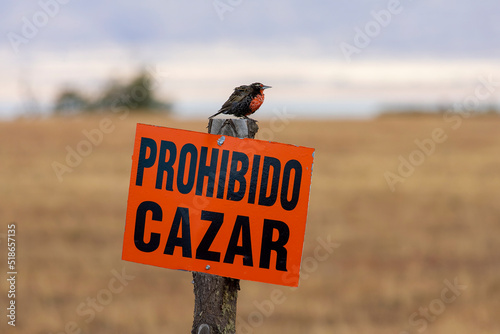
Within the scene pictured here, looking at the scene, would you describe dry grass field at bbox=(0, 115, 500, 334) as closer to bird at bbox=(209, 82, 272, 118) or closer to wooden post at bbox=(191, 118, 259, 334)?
bird at bbox=(209, 82, 272, 118)

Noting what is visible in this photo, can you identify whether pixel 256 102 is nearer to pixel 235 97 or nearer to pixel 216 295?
pixel 235 97

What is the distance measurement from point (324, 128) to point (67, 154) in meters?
21.1

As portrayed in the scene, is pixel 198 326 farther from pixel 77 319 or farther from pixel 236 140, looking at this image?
pixel 77 319

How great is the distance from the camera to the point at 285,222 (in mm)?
3451

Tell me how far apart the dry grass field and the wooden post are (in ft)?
15.2

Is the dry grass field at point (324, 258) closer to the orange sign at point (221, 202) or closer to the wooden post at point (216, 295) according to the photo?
the wooden post at point (216, 295)

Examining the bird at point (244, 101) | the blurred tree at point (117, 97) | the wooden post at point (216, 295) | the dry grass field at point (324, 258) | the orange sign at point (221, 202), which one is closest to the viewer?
the orange sign at point (221, 202)

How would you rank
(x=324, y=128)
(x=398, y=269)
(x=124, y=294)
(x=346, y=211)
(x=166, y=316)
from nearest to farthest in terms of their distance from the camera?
(x=166, y=316) → (x=124, y=294) → (x=398, y=269) → (x=346, y=211) → (x=324, y=128)

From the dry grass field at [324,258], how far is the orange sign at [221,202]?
4798mm

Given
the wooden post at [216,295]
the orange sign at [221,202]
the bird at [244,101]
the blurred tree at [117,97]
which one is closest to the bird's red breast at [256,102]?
the bird at [244,101]

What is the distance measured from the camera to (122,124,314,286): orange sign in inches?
136

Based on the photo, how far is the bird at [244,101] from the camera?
374 cm

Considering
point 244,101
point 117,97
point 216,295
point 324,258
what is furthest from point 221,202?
point 117,97

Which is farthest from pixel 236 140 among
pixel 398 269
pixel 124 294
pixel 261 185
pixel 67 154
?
pixel 67 154
